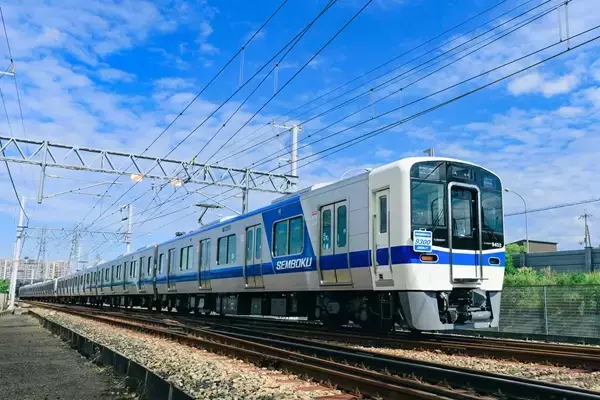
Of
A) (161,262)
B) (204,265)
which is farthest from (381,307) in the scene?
(161,262)

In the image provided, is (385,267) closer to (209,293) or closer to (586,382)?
(586,382)

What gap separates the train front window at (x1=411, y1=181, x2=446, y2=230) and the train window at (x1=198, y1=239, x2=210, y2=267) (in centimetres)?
1068

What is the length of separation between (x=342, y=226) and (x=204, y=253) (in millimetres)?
9407

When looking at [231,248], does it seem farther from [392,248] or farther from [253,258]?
[392,248]

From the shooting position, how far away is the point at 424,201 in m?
10.6

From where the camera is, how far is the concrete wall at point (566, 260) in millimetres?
32094

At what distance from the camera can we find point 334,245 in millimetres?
12023

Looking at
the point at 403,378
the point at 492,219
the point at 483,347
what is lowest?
the point at 403,378

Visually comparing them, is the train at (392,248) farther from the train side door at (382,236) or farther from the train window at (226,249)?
the train window at (226,249)

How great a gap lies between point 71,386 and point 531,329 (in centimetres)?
1108

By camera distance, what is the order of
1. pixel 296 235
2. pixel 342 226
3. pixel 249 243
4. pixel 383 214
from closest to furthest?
pixel 383 214 < pixel 342 226 < pixel 296 235 < pixel 249 243

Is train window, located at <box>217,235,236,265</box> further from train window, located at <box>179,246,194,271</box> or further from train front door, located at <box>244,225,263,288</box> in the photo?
train window, located at <box>179,246,194,271</box>

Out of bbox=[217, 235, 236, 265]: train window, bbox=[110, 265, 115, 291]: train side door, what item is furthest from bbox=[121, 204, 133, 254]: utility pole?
bbox=[217, 235, 236, 265]: train window

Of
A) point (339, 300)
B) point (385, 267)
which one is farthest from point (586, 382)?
point (339, 300)
